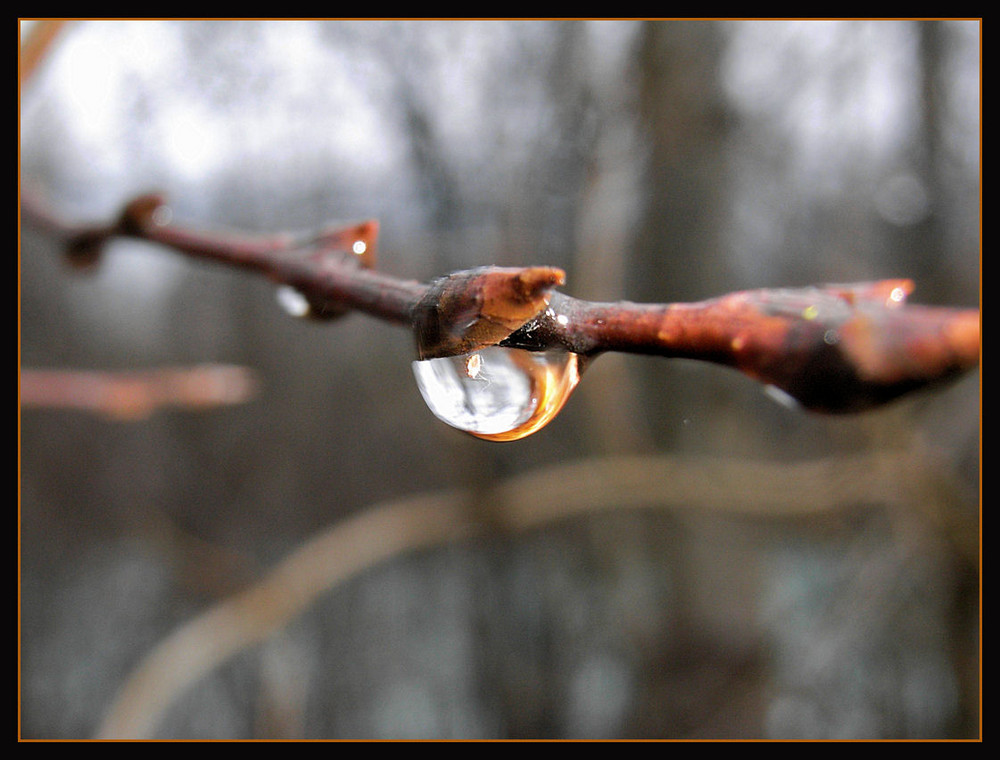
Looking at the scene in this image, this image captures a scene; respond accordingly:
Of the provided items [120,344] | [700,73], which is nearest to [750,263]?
[700,73]

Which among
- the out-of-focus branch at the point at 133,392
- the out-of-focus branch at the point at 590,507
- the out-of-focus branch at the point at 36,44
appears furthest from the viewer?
the out-of-focus branch at the point at 590,507

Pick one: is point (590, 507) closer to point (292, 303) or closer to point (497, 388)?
point (292, 303)

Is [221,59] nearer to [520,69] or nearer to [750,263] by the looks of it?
[520,69]

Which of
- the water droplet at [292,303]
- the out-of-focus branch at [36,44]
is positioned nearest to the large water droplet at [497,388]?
the water droplet at [292,303]

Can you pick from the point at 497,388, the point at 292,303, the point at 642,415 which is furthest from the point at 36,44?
the point at 642,415

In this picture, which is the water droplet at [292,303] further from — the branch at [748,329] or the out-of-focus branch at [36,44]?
the out-of-focus branch at [36,44]
